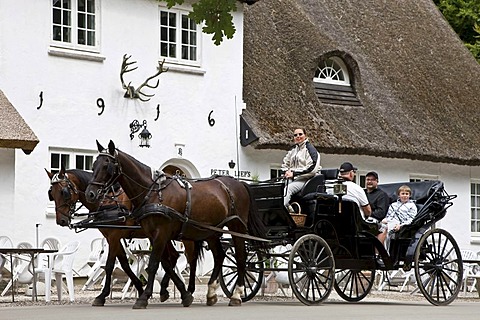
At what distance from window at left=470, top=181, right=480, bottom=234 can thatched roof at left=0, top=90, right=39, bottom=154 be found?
1317 centimetres

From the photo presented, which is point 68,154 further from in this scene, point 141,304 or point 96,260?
point 141,304

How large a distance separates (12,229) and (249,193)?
235 inches

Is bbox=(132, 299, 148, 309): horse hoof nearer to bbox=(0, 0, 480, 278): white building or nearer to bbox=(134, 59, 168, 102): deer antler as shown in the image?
bbox=(0, 0, 480, 278): white building

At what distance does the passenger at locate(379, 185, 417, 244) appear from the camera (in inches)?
632

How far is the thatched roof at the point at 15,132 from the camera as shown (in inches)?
746

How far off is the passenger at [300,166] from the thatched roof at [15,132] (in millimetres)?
5137

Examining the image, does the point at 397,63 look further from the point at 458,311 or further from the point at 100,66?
the point at 458,311

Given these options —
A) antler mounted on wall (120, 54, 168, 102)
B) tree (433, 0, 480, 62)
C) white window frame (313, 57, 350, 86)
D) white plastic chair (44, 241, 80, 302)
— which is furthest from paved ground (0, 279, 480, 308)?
tree (433, 0, 480, 62)

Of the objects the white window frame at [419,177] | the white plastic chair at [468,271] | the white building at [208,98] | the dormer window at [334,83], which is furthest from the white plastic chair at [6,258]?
the white window frame at [419,177]

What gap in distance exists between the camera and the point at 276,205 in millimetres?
15367

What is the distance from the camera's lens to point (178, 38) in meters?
23.0

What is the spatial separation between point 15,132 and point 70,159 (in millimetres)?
2171

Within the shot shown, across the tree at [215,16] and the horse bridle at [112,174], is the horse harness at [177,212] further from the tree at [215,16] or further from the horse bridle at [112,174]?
the tree at [215,16]

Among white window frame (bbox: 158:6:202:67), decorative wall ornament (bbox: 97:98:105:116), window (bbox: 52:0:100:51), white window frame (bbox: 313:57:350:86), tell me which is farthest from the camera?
white window frame (bbox: 313:57:350:86)
